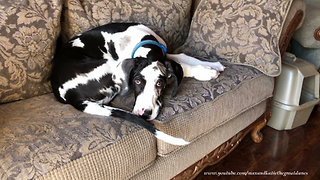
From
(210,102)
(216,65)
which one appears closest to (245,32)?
(216,65)

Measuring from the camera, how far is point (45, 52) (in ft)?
4.80

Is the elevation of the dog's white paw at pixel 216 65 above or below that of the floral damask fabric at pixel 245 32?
below

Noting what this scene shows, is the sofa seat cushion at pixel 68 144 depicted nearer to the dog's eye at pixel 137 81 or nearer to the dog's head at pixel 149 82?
the dog's head at pixel 149 82

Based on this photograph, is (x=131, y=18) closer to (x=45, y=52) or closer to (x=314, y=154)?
(x=45, y=52)

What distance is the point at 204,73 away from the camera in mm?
1548

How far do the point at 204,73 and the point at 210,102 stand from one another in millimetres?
202

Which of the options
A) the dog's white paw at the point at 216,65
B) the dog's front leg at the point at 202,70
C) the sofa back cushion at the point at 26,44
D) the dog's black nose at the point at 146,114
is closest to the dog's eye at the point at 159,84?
the dog's black nose at the point at 146,114

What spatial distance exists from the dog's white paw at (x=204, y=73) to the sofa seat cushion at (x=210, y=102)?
1.1 inches

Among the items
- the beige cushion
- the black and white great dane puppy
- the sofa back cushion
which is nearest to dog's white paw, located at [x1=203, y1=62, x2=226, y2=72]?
the black and white great dane puppy

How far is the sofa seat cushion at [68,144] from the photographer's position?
0.93m

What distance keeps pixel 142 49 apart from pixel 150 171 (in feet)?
2.11

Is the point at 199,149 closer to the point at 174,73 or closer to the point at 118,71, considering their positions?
the point at 174,73

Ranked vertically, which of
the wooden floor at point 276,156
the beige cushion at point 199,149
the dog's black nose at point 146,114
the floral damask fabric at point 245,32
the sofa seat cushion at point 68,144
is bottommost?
the wooden floor at point 276,156

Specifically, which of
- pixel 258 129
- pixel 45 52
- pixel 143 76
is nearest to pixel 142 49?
pixel 143 76
